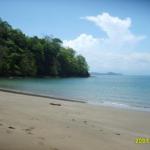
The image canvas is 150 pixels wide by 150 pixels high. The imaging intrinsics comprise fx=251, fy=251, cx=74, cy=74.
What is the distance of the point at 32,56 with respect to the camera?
70750 mm

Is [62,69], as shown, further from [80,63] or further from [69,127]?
[69,127]

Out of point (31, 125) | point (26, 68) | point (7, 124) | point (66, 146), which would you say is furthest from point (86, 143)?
point (26, 68)

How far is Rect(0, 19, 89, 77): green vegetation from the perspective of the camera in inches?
2495

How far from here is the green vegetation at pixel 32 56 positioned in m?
63.4

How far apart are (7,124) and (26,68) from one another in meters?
60.2

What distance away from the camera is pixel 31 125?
7059 mm
